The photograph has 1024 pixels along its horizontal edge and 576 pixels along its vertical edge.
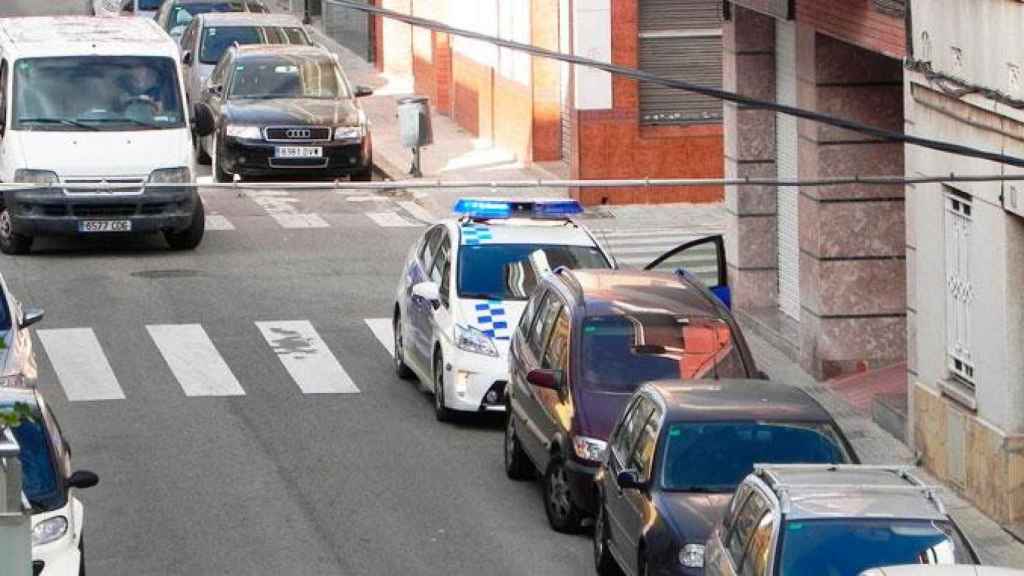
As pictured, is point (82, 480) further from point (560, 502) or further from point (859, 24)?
point (859, 24)

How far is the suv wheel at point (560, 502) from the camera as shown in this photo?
58.4 ft

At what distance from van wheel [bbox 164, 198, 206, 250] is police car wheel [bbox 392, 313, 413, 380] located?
6752 millimetres

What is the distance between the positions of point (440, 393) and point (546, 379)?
349cm

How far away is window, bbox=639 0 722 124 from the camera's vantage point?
112 ft

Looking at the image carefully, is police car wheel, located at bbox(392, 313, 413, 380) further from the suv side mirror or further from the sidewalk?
the suv side mirror

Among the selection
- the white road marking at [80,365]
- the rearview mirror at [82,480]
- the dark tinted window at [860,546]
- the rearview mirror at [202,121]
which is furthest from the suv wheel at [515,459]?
the rearview mirror at [202,121]

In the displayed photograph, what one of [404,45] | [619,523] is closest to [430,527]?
[619,523]

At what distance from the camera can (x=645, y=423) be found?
16203 millimetres

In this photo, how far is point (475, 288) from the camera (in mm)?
21906

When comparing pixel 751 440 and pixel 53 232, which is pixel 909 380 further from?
pixel 53 232

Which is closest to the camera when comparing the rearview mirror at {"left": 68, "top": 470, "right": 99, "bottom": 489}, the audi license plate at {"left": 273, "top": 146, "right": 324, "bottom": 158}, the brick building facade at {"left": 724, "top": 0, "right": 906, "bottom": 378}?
the rearview mirror at {"left": 68, "top": 470, "right": 99, "bottom": 489}

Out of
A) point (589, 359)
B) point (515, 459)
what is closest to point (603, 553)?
point (589, 359)

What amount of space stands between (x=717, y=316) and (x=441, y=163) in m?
19.8

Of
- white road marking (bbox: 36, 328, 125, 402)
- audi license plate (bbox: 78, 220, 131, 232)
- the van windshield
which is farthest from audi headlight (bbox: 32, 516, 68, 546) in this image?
the van windshield
